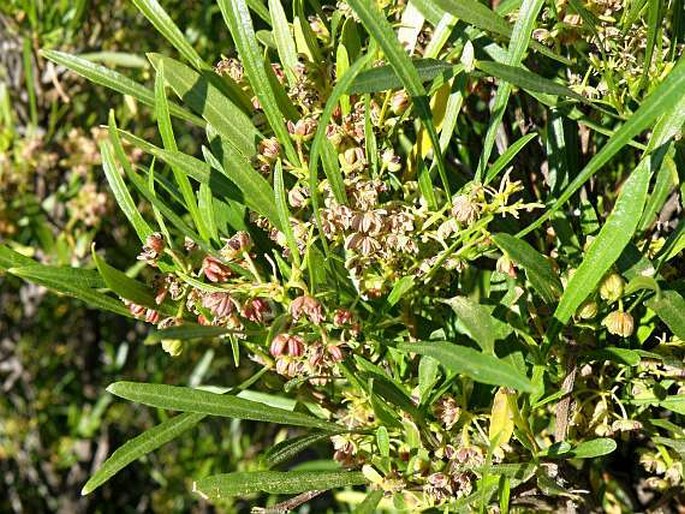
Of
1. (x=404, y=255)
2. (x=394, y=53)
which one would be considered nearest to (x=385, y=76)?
(x=394, y=53)

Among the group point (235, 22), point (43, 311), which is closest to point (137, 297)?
point (235, 22)

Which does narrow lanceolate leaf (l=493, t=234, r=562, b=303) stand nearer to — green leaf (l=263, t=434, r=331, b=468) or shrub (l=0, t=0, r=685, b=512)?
shrub (l=0, t=0, r=685, b=512)

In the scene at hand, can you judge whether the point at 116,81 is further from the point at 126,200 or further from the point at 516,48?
the point at 516,48

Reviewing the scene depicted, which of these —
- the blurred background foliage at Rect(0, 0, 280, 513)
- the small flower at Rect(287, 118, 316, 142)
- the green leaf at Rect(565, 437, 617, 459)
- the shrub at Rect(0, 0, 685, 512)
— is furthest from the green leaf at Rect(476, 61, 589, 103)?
the blurred background foliage at Rect(0, 0, 280, 513)

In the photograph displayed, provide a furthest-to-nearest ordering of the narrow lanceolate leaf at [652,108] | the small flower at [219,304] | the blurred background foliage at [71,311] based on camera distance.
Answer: the blurred background foliage at [71,311], the small flower at [219,304], the narrow lanceolate leaf at [652,108]

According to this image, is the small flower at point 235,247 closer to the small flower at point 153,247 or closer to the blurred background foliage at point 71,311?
the small flower at point 153,247

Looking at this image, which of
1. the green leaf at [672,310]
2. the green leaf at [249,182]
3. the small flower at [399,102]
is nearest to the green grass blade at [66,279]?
the green leaf at [249,182]
